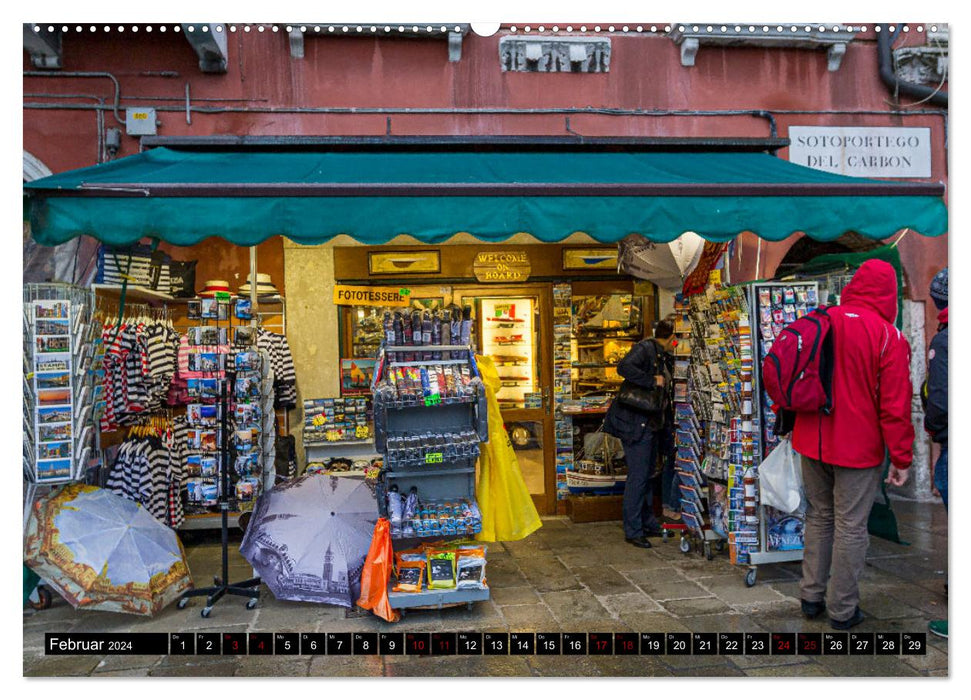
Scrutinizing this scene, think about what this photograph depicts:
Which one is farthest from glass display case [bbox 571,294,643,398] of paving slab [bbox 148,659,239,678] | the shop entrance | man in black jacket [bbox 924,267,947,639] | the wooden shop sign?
paving slab [bbox 148,659,239,678]

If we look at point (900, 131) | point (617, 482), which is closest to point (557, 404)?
point (617, 482)

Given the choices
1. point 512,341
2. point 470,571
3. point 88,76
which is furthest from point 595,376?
point 88,76

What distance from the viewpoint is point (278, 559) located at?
5008mm

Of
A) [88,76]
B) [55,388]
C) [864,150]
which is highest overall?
[88,76]

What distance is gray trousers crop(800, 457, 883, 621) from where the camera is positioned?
4273mm

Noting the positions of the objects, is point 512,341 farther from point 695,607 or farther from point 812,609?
point 812,609

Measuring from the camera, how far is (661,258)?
667 cm

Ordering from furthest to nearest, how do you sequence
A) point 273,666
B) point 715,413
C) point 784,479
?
point 715,413
point 784,479
point 273,666

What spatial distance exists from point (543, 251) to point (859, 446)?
402 cm

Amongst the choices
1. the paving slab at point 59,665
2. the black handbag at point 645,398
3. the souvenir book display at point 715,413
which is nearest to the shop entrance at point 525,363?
the black handbag at point 645,398

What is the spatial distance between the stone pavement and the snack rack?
0.47 metres

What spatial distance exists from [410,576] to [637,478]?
2557 millimetres

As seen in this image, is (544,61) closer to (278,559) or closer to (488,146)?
(488,146)

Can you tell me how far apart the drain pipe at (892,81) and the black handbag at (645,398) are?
14.9 ft
